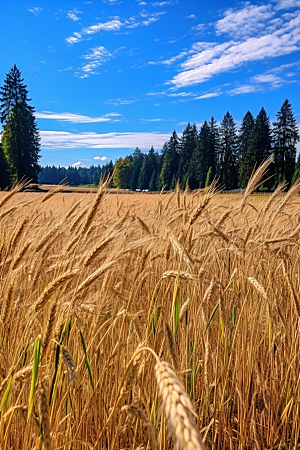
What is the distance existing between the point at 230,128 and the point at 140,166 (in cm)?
2778

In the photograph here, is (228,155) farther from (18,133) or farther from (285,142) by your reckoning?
(18,133)

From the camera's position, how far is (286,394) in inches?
65.0

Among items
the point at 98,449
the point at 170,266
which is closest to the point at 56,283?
the point at 98,449

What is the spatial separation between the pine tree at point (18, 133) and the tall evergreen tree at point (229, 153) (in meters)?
24.3

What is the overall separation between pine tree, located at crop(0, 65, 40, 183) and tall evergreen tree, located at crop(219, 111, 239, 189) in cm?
2429

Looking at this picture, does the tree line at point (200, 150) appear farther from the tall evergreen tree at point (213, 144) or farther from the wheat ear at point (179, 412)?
the wheat ear at point (179, 412)

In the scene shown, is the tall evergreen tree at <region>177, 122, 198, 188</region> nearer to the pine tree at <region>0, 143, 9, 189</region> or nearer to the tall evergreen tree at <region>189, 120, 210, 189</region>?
the tall evergreen tree at <region>189, 120, 210, 189</region>

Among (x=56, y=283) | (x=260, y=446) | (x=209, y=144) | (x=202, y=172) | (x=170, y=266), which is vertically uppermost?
(x=209, y=144)

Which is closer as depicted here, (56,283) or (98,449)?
(56,283)

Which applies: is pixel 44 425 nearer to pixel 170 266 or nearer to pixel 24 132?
pixel 170 266

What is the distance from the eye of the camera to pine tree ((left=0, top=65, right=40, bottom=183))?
1511 inches

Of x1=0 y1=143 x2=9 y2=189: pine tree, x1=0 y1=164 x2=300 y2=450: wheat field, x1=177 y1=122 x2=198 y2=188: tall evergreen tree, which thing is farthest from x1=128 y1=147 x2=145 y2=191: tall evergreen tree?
x1=0 y1=164 x2=300 y2=450: wheat field

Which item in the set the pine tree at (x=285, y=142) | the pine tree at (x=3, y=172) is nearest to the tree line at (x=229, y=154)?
the pine tree at (x=285, y=142)

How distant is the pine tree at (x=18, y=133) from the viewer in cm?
3838
